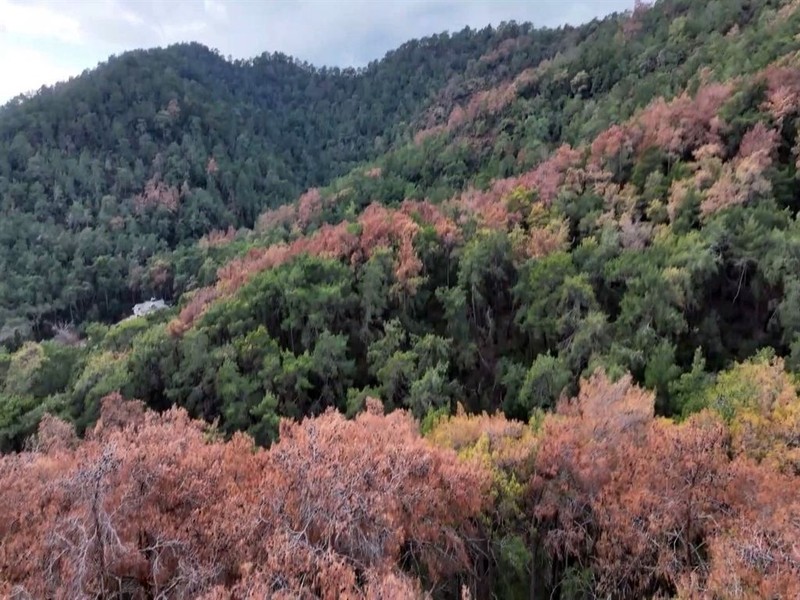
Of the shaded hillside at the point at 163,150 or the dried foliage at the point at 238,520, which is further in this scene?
the shaded hillside at the point at 163,150

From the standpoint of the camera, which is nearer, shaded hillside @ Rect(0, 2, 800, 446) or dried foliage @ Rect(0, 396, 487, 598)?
dried foliage @ Rect(0, 396, 487, 598)

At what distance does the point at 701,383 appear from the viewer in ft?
77.2

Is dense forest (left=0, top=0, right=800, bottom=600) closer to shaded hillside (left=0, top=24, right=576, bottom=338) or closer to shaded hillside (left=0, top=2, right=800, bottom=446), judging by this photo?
shaded hillside (left=0, top=2, right=800, bottom=446)

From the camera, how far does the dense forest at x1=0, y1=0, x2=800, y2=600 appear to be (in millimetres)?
11219

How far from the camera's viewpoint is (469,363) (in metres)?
30.9

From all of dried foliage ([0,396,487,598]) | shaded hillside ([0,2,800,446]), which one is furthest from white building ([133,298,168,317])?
dried foliage ([0,396,487,598])

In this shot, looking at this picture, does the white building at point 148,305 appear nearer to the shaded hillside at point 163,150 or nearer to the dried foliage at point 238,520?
the shaded hillside at point 163,150

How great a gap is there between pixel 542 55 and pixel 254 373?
252 ft

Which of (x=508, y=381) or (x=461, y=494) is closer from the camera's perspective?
(x=461, y=494)

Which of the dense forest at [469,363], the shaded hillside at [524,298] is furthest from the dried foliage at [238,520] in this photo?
the shaded hillside at [524,298]

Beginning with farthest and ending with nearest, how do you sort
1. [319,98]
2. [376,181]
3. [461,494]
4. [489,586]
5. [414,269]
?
[319,98] < [376,181] < [414,269] < [489,586] < [461,494]

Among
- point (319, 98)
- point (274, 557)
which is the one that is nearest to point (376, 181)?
point (274, 557)

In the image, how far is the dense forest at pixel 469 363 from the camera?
11219 millimetres

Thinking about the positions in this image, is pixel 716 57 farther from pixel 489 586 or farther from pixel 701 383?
pixel 489 586
